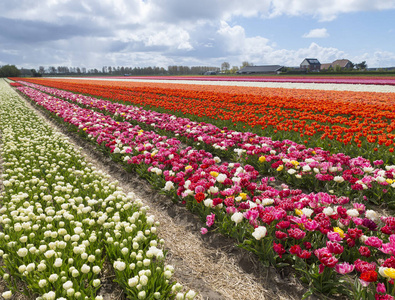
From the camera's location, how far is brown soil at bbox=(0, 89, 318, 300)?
3285 millimetres

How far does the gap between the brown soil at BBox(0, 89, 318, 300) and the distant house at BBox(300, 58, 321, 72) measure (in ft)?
378

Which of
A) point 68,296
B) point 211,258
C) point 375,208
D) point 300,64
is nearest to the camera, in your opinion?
point 68,296

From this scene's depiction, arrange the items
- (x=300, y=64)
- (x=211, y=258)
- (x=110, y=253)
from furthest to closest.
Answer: (x=300, y=64) → (x=211, y=258) → (x=110, y=253)

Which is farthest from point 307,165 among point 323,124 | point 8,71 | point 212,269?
point 8,71

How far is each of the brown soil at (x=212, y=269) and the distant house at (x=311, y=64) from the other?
11536 cm

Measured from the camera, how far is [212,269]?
12.2 feet

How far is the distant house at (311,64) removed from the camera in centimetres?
10861

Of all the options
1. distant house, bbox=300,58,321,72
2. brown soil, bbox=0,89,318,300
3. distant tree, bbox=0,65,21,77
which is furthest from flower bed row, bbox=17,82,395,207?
Answer: distant tree, bbox=0,65,21,77

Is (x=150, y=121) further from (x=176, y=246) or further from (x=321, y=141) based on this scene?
(x=176, y=246)

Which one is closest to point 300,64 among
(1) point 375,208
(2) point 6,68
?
(2) point 6,68

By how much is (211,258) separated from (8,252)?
2.82 m

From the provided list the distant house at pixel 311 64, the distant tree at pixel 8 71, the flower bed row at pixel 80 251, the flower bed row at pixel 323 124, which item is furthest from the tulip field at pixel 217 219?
the distant tree at pixel 8 71

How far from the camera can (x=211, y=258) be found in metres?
3.92

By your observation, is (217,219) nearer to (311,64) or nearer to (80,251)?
(80,251)
